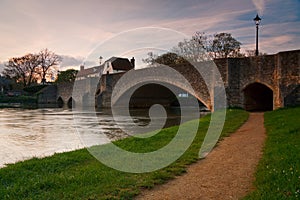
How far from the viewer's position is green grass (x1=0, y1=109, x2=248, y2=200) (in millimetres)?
4371

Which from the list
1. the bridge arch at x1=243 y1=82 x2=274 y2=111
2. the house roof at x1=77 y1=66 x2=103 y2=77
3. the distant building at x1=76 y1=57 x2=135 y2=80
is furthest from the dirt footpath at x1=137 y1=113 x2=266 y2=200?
the house roof at x1=77 y1=66 x2=103 y2=77

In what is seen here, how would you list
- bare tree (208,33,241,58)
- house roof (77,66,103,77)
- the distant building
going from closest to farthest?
bare tree (208,33,241,58), the distant building, house roof (77,66,103,77)

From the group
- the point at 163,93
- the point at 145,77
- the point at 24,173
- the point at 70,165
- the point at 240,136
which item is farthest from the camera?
the point at 163,93

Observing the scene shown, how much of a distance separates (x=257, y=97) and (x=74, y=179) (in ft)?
64.9

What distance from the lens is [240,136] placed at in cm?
975

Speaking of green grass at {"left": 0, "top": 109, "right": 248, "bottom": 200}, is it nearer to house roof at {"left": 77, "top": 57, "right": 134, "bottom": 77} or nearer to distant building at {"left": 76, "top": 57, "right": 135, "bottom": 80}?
distant building at {"left": 76, "top": 57, "right": 135, "bottom": 80}

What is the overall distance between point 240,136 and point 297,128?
5.33 feet

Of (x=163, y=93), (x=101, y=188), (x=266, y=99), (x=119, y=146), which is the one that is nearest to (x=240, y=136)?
(x=119, y=146)

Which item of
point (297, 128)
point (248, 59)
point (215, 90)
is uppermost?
point (248, 59)

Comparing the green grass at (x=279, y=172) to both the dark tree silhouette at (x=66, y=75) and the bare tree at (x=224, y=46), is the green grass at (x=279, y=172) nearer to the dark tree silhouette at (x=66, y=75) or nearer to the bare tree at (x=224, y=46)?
the bare tree at (x=224, y=46)

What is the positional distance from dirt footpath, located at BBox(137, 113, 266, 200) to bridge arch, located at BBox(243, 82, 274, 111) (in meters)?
14.2

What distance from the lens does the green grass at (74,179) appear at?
437cm

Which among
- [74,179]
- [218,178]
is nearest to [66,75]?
[74,179]

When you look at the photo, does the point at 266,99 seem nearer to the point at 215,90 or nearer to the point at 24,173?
the point at 215,90
